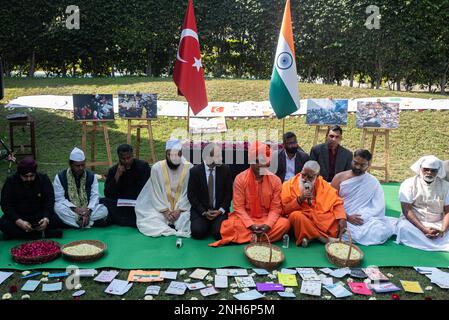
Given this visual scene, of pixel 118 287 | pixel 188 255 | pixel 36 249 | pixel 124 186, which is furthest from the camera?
pixel 124 186

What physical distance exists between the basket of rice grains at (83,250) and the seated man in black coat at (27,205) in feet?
2.08

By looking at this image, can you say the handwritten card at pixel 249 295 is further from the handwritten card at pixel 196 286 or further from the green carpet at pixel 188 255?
the green carpet at pixel 188 255

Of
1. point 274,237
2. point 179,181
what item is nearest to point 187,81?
point 179,181

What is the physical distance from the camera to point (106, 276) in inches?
164

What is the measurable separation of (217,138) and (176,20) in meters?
9.63

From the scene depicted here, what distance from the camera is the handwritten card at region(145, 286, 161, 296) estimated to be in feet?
12.7

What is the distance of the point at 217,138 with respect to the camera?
11008 mm

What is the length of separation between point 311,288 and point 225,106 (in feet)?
31.4

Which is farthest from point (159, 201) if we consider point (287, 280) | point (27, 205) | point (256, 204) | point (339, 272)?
point (339, 272)

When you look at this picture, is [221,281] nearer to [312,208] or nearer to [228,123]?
[312,208]

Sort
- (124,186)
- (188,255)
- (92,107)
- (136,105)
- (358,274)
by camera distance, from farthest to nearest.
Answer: (136,105), (92,107), (124,186), (188,255), (358,274)

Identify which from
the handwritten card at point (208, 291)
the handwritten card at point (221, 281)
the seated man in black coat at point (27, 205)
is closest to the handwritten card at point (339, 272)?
the handwritten card at point (221, 281)

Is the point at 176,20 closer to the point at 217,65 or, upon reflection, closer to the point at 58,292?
the point at 217,65

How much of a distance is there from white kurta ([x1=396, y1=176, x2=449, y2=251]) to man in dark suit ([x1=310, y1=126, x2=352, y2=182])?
131 centimetres
